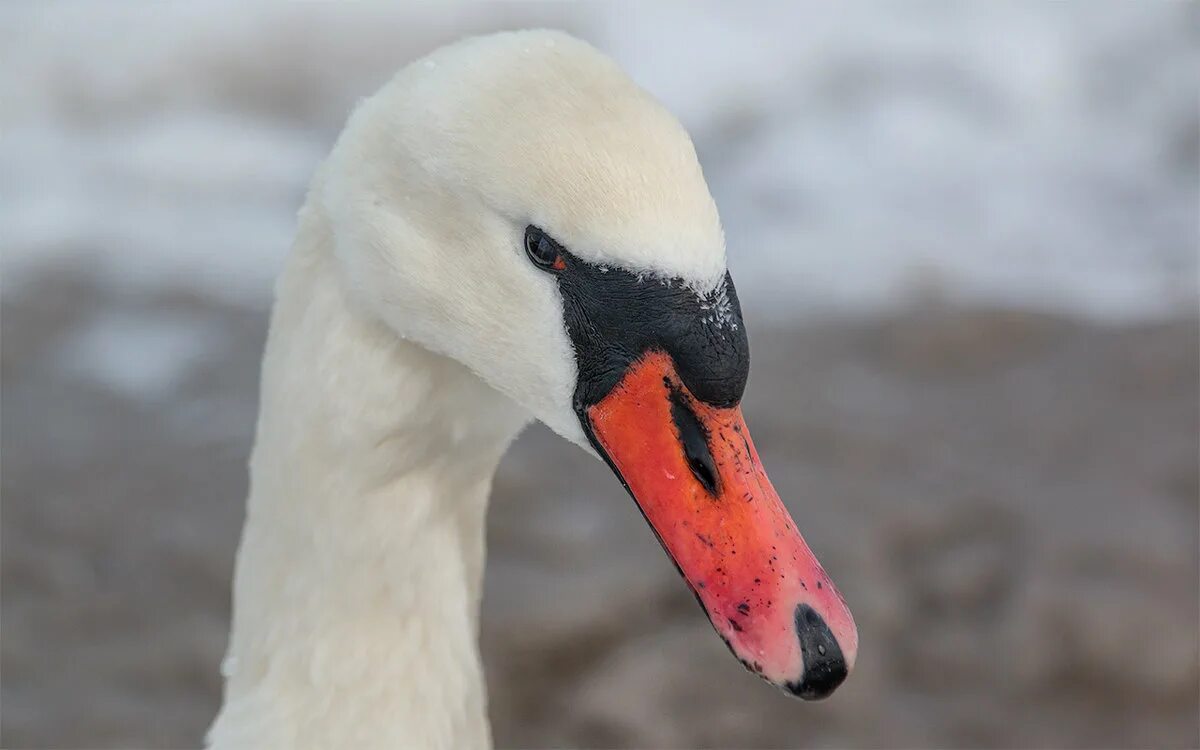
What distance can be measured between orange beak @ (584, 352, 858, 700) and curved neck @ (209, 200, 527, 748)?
231mm

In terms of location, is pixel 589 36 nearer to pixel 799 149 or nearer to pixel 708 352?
pixel 799 149

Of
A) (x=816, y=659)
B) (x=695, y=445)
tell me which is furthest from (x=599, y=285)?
(x=816, y=659)

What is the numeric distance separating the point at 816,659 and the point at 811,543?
77.6 inches

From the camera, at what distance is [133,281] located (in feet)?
14.0

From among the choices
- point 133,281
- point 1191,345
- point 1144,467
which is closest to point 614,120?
point 1144,467

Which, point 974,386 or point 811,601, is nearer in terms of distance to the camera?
point 811,601

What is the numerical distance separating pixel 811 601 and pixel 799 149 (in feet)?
13.2

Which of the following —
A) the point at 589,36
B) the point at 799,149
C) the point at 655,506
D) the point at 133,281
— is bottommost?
the point at 655,506

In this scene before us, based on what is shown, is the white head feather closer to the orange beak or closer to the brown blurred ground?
the orange beak

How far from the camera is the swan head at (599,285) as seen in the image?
1.19 m

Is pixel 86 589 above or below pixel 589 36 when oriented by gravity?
below

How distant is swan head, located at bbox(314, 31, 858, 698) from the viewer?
1.19m

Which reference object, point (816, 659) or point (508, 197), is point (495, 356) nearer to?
point (508, 197)

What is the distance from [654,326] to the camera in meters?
1.21
